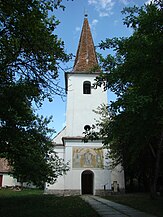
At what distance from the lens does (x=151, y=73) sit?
23.7 ft

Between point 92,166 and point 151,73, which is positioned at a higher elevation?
point 151,73

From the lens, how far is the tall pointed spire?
29.1 meters

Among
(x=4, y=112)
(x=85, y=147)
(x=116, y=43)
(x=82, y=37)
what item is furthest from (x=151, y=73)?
(x=82, y=37)

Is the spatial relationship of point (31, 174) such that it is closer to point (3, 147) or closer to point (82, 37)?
point (3, 147)

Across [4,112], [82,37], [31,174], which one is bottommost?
[31,174]

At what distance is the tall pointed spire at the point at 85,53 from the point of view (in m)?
29.1

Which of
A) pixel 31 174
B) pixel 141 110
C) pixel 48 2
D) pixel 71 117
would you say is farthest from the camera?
pixel 71 117

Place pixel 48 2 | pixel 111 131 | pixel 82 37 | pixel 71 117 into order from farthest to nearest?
pixel 82 37 → pixel 71 117 → pixel 111 131 → pixel 48 2

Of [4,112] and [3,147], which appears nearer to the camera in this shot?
[4,112]

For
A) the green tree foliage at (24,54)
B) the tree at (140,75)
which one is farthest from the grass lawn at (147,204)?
the green tree foliage at (24,54)

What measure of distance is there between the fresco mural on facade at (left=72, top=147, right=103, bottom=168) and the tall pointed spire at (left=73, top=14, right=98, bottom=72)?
913 centimetres

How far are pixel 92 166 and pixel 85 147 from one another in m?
1.95

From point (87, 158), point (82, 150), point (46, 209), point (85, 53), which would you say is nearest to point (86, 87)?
point (85, 53)

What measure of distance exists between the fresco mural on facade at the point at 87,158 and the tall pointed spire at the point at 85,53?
9.13m
